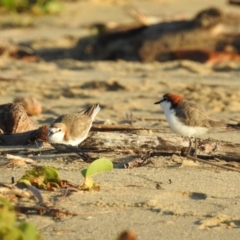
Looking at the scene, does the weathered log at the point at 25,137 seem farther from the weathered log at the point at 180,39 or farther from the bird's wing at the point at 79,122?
the weathered log at the point at 180,39

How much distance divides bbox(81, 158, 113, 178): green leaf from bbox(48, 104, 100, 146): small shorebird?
986 millimetres

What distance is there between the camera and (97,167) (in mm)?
4859

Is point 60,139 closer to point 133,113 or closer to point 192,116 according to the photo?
point 192,116

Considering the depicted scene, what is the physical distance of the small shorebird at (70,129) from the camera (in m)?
5.91

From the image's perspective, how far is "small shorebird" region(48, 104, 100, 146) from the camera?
591cm

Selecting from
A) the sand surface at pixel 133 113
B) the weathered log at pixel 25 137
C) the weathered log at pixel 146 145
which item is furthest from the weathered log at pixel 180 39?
the weathered log at pixel 146 145

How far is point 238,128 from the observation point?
683 cm

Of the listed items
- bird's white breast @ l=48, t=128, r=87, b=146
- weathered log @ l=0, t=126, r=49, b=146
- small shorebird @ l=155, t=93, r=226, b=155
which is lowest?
weathered log @ l=0, t=126, r=49, b=146

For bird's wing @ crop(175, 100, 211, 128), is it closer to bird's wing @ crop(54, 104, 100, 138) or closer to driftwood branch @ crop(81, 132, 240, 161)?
driftwood branch @ crop(81, 132, 240, 161)

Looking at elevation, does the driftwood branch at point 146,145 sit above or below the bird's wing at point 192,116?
below

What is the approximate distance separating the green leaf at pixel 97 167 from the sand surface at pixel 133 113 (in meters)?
0.12

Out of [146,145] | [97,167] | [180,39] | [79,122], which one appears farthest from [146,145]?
[180,39]

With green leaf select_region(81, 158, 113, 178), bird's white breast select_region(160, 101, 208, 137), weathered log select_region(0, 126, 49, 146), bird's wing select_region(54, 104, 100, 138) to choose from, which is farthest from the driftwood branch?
green leaf select_region(81, 158, 113, 178)

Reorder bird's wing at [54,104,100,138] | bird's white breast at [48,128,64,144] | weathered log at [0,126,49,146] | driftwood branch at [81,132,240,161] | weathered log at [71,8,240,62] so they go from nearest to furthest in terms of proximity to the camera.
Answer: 1. driftwood branch at [81,132,240,161]
2. bird's white breast at [48,128,64,144]
3. bird's wing at [54,104,100,138]
4. weathered log at [0,126,49,146]
5. weathered log at [71,8,240,62]
